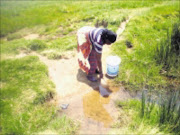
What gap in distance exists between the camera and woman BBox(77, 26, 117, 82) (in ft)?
11.1

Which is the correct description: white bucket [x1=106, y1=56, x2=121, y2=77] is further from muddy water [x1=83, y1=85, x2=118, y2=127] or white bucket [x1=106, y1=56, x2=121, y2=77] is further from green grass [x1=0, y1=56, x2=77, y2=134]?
green grass [x1=0, y1=56, x2=77, y2=134]

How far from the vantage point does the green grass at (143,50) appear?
4223mm

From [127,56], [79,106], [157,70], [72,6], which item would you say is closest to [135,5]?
[72,6]

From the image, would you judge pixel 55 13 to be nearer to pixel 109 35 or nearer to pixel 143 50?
pixel 143 50

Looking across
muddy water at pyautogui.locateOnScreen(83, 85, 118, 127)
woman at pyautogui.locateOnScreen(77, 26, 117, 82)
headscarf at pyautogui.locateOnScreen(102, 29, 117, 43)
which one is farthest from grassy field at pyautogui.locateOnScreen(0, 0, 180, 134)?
headscarf at pyautogui.locateOnScreen(102, 29, 117, 43)

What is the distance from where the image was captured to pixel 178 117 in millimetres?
2656

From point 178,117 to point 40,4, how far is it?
1121cm

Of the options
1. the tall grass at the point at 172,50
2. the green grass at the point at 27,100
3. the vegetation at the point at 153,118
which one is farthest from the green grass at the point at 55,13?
the vegetation at the point at 153,118

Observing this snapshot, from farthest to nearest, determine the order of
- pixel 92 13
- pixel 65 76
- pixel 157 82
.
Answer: pixel 92 13, pixel 65 76, pixel 157 82

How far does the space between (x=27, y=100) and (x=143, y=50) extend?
340 centimetres

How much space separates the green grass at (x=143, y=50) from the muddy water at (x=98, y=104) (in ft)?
1.68

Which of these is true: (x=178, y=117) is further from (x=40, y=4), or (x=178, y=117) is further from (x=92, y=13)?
(x=40, y=4)

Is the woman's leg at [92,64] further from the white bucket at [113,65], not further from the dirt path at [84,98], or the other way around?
the white bucket at [113,65]

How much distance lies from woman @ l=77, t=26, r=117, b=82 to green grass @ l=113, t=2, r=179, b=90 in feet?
2.38
